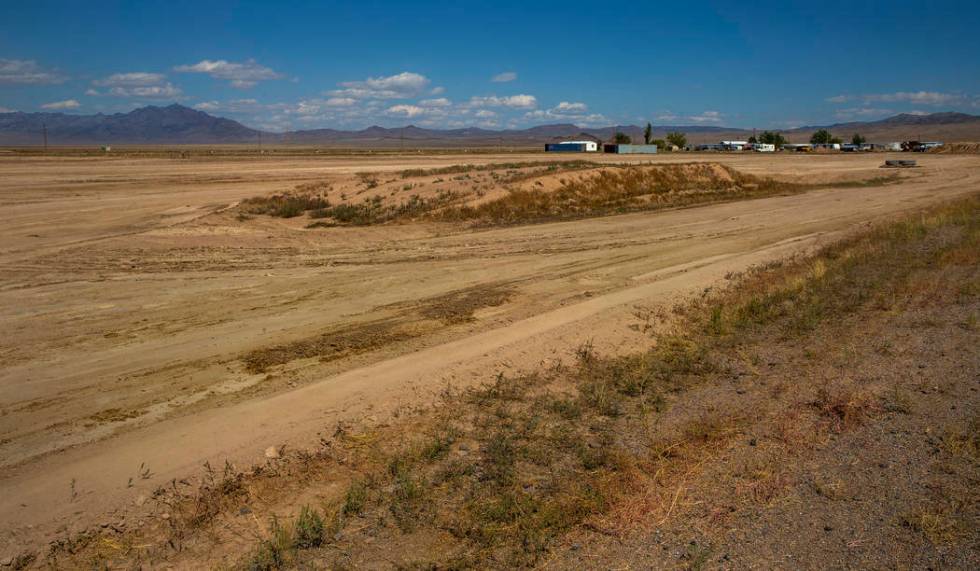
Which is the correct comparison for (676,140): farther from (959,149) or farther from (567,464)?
(567,464)

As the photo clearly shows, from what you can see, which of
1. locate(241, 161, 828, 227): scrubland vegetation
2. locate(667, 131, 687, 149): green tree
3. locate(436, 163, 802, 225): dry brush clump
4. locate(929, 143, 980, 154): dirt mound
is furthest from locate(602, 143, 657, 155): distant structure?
locate(241, 161, 828, 227): scrubland vegetation

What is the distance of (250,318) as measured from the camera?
12.5 meters

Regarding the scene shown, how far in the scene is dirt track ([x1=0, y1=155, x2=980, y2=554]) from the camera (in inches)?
298

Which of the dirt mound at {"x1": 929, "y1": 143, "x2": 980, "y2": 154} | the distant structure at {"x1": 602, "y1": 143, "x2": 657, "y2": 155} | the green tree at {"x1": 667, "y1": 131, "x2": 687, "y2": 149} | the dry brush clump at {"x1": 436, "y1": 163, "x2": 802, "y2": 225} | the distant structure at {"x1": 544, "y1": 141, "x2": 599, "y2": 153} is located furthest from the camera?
the green tree at {"x1": 667, "y1": 131, "x2": 687, "y2": 149}

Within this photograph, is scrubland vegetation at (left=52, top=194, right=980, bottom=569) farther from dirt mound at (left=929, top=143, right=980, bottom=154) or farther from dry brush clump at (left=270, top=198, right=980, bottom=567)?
dirt mound at (left=929, top=143, right=980, bottom=154)

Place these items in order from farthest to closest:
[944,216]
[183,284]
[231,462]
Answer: [944,216] < [183,284] < [231,462]

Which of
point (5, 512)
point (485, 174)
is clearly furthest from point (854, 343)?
point (485, 174)

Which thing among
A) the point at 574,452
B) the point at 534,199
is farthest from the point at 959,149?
the point at 574,452

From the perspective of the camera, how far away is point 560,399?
8.85 meters

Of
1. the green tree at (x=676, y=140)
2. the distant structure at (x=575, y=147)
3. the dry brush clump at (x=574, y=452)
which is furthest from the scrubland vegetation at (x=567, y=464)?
the green tree at (x=676, y=140)

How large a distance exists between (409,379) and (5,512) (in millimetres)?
4562

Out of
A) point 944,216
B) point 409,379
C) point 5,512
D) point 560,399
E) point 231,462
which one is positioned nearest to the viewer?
point 5,512

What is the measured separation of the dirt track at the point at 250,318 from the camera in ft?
24.8

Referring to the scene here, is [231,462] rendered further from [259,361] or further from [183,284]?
[183,284]
